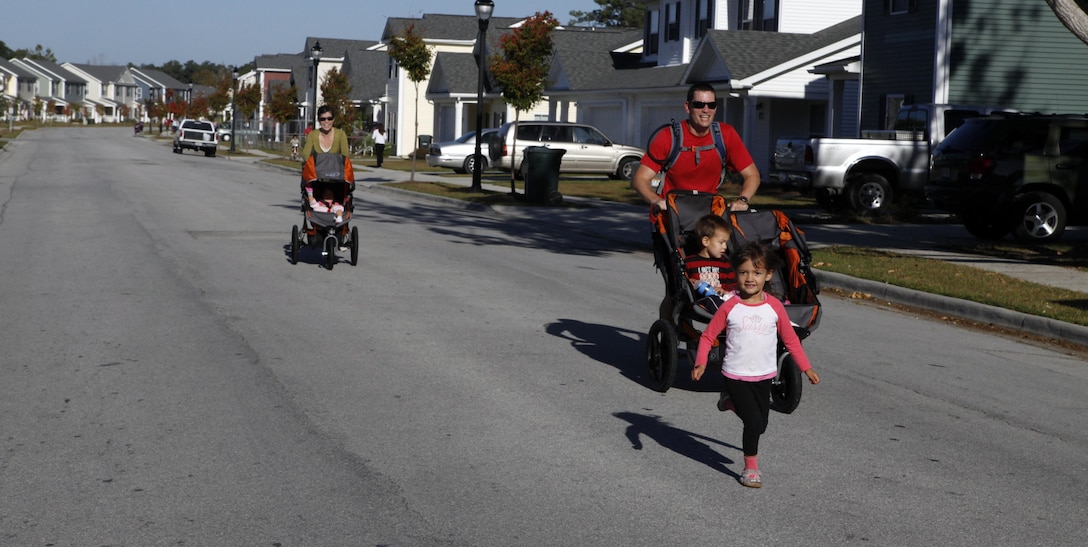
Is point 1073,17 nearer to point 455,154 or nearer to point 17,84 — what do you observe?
point 455,154

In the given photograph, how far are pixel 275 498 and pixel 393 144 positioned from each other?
2334 inches

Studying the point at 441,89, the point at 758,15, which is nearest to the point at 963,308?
the point at 758,15

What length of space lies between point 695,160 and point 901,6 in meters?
24.9

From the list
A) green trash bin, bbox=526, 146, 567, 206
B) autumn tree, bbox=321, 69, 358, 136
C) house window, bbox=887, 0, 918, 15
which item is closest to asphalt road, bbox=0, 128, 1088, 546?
green trash bin, bbox=526, 146, 567, 206

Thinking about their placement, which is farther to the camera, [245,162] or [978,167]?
[245,162]

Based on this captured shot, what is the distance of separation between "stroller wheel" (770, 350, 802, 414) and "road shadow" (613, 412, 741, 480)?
527mm

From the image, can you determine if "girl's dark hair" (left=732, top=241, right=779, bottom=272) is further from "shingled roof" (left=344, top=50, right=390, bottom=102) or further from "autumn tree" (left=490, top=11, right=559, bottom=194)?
"shingled roof" (left=344, top=50, right=390, bottom=102)

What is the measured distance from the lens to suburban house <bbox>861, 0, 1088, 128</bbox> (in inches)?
1153

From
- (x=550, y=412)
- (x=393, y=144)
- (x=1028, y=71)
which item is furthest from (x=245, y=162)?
(x=550, y=412)

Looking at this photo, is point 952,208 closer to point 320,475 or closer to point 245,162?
point 320,475

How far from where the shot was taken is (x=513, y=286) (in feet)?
42.7

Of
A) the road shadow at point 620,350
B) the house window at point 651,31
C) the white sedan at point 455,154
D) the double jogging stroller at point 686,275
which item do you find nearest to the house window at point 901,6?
the white sedan at point 455,154

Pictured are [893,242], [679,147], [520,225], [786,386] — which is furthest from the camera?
[520,225]

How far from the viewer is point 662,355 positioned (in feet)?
25.9
